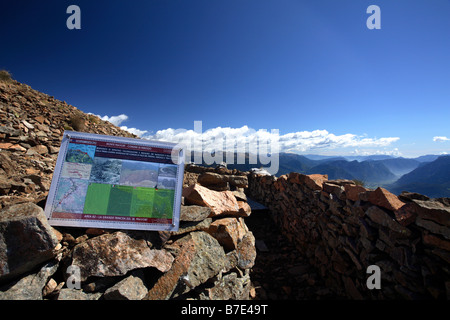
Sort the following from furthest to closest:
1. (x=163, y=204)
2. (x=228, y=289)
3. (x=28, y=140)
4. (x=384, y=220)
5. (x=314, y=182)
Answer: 1. (x=28, y=140)
2. (x=314, y=182)
3. (x=384, y=220)
4. (x=228, y=289)
5. (x=163, y=204)

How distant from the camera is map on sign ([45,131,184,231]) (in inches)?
104

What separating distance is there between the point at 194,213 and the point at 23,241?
7.69 feet

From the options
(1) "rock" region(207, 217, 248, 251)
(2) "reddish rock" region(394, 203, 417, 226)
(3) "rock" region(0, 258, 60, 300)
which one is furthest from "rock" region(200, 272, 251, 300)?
(2) "reddish rock" region(394, 203, 417, 226)

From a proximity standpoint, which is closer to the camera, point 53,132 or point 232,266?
point 232,266

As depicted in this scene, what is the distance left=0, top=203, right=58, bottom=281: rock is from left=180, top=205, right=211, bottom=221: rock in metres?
1.85

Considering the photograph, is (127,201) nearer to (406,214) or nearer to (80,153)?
(80,153)

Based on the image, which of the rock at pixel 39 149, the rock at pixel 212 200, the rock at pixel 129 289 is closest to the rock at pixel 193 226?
the rock at pixel 212 200

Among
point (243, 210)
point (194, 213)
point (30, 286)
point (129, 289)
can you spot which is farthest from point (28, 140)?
point (243, 210)

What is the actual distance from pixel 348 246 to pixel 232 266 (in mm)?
3419

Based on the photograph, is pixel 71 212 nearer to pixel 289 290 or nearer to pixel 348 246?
pixel 289 290

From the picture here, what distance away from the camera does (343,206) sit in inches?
223

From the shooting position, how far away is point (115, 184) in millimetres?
2785

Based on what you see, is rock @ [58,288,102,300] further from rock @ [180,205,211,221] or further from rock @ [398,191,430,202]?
rock @ [398,191,430,202]


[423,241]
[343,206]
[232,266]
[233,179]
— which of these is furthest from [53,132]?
[423,241]
